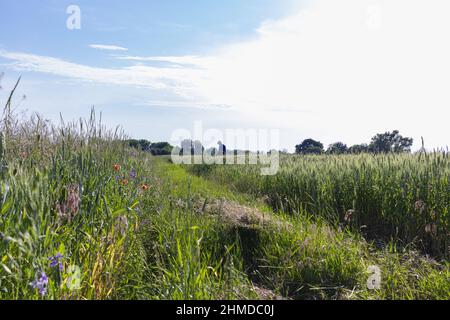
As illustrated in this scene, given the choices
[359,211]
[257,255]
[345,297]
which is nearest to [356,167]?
[359,211]

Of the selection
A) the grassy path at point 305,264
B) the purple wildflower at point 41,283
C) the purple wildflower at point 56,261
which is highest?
the purple wildflower at point 56,261

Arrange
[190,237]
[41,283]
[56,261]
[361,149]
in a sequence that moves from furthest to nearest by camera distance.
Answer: [361,149] < [190,237] < [56,261] < [41,283]

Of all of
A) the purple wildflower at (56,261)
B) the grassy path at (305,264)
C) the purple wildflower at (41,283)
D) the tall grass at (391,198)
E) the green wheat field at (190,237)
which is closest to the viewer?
→ the purple wildflower at (41,283)

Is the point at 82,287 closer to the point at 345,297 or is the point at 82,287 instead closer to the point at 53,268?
the point at 53,268

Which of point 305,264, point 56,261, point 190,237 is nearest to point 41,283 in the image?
point 56,261

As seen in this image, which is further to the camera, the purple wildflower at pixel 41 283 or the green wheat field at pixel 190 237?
the green wheat field at pixel 190 237

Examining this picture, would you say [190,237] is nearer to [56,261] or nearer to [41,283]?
[56,261]

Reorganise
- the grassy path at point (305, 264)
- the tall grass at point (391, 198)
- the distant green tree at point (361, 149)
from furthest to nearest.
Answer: the distant green tree at point (361, 149) < the tall grass at point (391, 198) < the grassy path at point (305, 264)

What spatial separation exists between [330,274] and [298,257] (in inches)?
14.4

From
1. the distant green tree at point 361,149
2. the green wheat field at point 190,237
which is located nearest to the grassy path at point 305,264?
the green wheat field at point 190,237

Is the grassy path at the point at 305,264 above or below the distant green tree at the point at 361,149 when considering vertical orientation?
below

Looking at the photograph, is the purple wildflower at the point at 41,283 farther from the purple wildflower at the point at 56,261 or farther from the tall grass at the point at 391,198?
the tall grass at the point at 391,198
